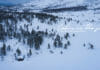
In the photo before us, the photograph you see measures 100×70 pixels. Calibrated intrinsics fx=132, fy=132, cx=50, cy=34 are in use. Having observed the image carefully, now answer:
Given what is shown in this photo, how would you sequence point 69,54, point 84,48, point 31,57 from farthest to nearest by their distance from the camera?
point 84,48, point 69,54, point 31,57

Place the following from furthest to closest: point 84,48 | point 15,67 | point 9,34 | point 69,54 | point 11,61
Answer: point 9,34, point 84,48, point 69,54, point 11,61, point 15,67

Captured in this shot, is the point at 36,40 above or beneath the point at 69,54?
above

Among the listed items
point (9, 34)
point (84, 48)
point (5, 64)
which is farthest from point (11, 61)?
point (84, 48)

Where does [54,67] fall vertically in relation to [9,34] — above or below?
below

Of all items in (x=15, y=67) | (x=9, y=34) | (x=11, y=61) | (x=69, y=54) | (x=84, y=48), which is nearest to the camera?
(x=15, y=67)

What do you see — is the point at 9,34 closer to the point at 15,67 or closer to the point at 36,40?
the point at 36,40

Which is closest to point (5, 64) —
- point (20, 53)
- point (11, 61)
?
point (11, 61)

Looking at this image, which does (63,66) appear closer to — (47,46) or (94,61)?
(94,61)

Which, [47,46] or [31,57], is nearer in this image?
[31,57]

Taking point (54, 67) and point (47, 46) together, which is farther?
point (47, 46)
